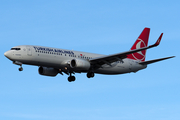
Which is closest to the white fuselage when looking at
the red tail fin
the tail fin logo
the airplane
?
the airplane

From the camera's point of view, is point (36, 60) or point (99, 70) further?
point (99, 70)

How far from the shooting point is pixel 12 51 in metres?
59.6

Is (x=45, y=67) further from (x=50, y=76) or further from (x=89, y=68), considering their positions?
(x=89, y=68)

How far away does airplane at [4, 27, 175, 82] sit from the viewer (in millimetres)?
59438

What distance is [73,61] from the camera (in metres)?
61.5

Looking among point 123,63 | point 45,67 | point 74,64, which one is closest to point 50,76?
point 45,67

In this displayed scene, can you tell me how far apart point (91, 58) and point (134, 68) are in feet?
28.3

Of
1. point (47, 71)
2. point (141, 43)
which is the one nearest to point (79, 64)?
point (47, 71)

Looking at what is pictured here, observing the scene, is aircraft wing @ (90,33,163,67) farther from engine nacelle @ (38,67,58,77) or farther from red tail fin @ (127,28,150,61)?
red tail fin @ (127,28,150,61)

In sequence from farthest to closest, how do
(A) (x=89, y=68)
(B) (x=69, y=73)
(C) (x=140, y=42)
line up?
1. (C) (x=140, y=42)
2. (B) (x=69, y=73)
3. (A) (x=89, y=68)

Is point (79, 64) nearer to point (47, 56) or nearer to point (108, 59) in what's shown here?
point (47, 56)

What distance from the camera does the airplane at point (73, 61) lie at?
2340 inches

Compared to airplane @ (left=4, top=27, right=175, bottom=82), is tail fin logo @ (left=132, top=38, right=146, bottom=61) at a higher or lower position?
higher

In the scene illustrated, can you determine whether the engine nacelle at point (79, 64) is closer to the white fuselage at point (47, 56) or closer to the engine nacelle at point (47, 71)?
the white fuselage at point (47, 56)
